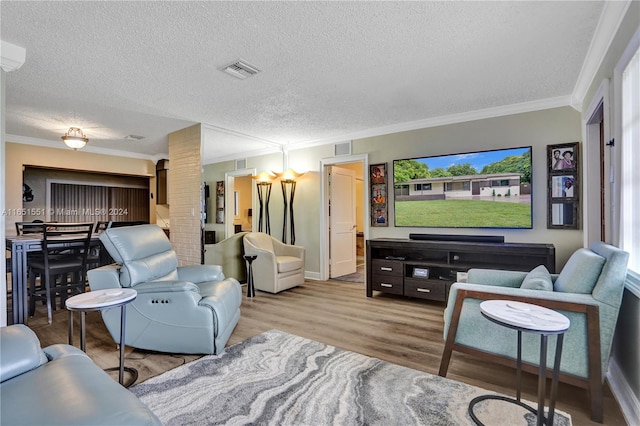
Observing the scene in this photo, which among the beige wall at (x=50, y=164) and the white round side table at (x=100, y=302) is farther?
the beige wall at (x=50, y=164)

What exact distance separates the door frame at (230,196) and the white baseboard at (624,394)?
5.45 meters

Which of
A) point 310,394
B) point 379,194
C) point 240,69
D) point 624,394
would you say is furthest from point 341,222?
point 624,394

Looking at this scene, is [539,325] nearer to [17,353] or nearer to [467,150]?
[17,353]

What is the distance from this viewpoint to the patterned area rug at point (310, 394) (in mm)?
1728

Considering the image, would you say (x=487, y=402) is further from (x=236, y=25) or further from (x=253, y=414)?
(x=236, y=25)

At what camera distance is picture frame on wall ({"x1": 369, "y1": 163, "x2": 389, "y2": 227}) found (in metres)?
4.79

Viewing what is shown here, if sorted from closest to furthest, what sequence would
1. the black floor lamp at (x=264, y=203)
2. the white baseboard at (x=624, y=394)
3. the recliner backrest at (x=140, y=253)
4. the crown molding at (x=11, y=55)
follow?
the white baseboard at (x=624, y=394), the crown molding at (x=11, y=55), the recliner backrest at (x=140, y=253), the black floor lamp at (x=264, y=203)

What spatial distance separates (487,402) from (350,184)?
4.61m

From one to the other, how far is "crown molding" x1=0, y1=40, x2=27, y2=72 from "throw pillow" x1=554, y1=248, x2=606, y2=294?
14.1ft

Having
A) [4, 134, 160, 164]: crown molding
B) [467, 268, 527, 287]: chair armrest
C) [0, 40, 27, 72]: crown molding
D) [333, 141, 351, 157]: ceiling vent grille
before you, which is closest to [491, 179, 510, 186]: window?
[467, 268, 527, 287]: chair armrest

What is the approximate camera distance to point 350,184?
6.15m

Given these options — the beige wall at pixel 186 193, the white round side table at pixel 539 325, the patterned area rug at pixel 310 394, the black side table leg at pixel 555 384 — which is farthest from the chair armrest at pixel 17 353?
the beige wall at pixel 186 193

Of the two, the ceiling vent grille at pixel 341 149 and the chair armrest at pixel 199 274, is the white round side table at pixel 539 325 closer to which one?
the chair armrest at pixel 199 274

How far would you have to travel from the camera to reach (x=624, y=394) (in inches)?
72.6
